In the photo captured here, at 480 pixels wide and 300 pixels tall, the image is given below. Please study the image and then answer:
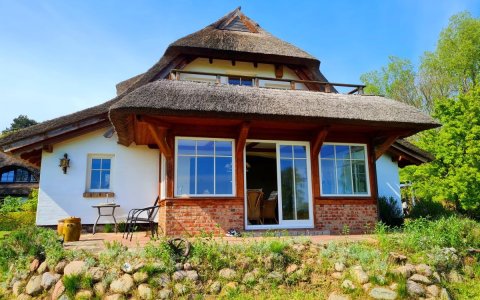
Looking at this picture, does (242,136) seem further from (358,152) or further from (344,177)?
(358,152)

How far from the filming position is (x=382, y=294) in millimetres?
5273

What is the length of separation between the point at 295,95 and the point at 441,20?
23007mm

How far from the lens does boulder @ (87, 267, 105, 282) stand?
17.7 ft

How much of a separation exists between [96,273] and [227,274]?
→ 1.88 metres

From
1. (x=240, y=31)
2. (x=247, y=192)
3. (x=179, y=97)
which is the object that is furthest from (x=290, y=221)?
(x=240, y=31)

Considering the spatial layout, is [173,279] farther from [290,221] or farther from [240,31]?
[240,31]

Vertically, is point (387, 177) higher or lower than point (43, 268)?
higher

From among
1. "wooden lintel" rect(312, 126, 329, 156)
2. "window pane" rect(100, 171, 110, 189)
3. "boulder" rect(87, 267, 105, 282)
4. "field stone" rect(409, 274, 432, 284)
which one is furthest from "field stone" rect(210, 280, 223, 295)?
"window pane" rect(100, 171, 110, 189)

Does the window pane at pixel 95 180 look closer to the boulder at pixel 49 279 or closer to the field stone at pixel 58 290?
the boulder at pixel 49 279

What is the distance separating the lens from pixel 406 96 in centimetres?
2780

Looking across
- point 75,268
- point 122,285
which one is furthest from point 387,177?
point 75,268

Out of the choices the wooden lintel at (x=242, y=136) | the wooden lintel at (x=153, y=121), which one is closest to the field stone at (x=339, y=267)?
the wooden lintel at (x=242, y=136)

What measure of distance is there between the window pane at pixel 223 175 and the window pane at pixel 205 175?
0.12 m

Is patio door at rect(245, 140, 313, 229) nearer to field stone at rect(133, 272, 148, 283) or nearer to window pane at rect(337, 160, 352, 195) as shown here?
window pane at rect(337, 160, 352, 195)
